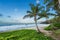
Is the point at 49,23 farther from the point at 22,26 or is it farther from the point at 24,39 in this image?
the point at 24,39

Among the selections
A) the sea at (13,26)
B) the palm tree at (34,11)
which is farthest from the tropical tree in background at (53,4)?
the sea at (13,26)

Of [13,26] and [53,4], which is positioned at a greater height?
[53,4]

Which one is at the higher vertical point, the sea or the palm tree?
the palm tree

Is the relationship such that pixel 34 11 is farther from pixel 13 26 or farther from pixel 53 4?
pixel 13 26

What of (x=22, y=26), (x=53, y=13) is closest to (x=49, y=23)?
(x=53, y=13)

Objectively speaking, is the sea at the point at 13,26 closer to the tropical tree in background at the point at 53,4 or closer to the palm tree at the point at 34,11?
the palm tree at the point at 34,11

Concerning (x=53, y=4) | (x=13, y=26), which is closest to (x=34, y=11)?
(x=53, y=4)

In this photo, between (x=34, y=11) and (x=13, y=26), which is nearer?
(x=13, y=26)

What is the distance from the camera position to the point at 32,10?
59.4 feet

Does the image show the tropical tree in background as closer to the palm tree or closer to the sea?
the palm tree

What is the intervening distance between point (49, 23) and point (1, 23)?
21.7 ft

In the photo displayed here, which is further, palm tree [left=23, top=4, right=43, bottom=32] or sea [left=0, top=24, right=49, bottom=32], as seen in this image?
palm tree [left=23, top=4, right=43, bottom=32]

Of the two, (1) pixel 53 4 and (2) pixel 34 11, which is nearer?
(1) pixel 53 4

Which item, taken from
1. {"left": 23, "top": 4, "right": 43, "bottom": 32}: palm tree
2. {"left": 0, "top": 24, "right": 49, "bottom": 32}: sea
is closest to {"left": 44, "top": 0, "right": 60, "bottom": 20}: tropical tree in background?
{"left": 23, "top": 4, "right": 43, "bottom": 32}: palm tree
